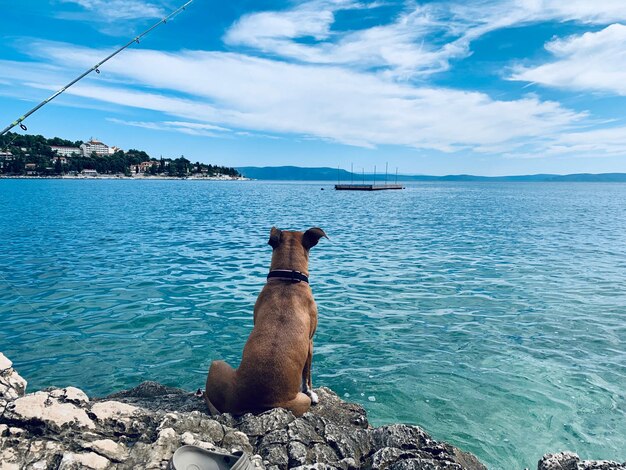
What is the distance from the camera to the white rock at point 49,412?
3.87 m

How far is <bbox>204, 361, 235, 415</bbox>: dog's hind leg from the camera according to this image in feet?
15.6

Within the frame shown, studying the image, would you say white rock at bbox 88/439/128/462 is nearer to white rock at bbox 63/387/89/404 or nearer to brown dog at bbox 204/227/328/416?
white rock at bbox 63/387/89/404

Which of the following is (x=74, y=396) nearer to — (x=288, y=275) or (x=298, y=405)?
(x=298, y=405)

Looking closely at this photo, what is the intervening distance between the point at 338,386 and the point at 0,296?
1100cm

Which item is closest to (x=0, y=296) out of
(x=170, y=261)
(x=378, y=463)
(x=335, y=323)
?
(x=170, y=261)

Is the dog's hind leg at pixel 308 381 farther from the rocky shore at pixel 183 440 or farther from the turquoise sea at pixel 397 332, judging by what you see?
the turquoise sea at pixel 397 332

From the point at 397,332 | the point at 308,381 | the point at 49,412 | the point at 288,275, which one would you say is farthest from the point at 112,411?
the point at 397,332

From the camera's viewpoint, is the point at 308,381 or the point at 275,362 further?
the point at 308,381

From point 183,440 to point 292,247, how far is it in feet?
9.39

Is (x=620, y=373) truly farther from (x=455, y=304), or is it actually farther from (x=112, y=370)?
(x=112, y=370)

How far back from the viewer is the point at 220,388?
15.8ft

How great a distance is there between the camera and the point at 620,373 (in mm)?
7895

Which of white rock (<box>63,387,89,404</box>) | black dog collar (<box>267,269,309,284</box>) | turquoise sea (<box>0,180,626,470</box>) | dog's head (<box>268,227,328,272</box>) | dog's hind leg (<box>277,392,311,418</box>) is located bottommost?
turquoise sea (<box>0,180,626,470</box>)

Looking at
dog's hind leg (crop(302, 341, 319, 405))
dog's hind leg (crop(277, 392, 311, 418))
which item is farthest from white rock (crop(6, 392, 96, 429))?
dog's hind leg (crop(302, 341, 319, 405))
